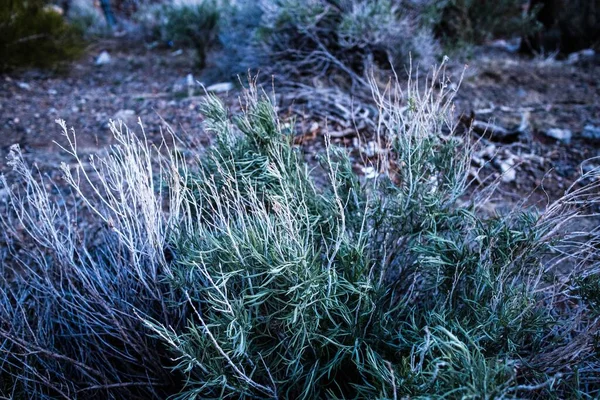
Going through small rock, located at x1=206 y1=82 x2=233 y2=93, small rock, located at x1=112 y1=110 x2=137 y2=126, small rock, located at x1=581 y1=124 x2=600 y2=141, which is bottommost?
small rock, located at x1=581 y1=124 x2=600 y2=141

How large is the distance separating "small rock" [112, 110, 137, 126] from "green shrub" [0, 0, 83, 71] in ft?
7.04

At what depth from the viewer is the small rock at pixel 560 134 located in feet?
13.6

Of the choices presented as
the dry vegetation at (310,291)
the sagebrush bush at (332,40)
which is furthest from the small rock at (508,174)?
the sagebrush bush at (332,40)

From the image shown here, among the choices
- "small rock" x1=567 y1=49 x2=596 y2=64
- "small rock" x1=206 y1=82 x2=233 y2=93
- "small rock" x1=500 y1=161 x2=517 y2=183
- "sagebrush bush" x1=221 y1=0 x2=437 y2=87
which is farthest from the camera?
"small rock" x1=567 y1=49 x2=596 y2=64

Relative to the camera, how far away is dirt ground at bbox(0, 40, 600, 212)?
378cm

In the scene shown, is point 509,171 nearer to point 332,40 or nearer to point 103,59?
point 332,40

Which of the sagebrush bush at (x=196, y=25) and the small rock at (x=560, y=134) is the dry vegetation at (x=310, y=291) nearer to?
the small rock at (x=560, y=134)

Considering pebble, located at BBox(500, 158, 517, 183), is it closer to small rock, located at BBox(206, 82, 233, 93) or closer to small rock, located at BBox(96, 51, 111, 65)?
small rock, located at BBox(206, 82, 233, 93)

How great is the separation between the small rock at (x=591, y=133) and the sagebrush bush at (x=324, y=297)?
102 inches

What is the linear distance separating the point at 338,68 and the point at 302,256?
3624mm

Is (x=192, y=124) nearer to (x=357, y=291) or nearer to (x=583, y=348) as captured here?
(x=357, y=291)

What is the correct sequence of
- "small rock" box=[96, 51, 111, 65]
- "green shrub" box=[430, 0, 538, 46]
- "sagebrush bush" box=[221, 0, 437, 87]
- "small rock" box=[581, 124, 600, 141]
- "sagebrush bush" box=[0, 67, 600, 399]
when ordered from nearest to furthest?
"sagebrush bush" box=[0, 67, 600, 399] → "small rock" box=[581, 124, 600, 141] → "sagebrush bush" box=[221, 0, 437, 87] → "green shrub" box=[430, 0, 538, 46] → "small rock" box=[96, 51, 111, 65]

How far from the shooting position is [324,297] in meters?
1.64

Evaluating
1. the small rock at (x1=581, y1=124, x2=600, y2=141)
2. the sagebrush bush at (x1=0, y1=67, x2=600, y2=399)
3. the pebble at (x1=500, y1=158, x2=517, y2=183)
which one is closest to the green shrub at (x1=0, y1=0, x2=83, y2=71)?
the sagebrush bush at (x1=0, y1=67, x2=600, y2=399)
